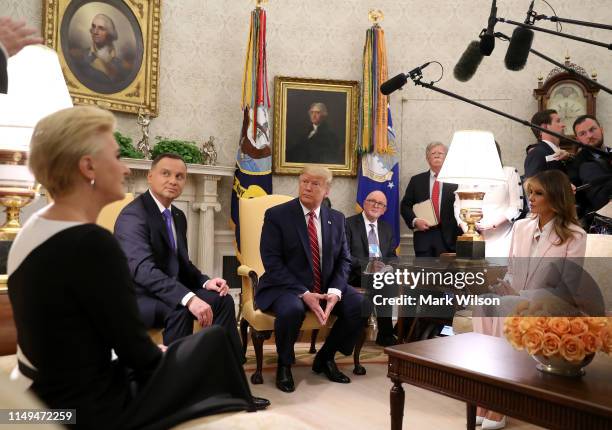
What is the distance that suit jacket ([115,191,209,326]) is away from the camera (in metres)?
3.18

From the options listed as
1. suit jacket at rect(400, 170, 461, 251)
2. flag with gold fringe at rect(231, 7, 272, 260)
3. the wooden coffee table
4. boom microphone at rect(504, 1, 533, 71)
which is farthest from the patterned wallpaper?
boom microphone at rect(504, 1, 533, 71)

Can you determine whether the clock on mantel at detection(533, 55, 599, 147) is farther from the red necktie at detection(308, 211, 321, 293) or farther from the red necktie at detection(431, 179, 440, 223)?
the red necktie at detection(308, 211, 321, 293)

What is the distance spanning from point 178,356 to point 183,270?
2306 mm

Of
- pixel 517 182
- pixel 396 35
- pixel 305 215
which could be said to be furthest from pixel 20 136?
pixel 396 35

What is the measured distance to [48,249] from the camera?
1.17 m

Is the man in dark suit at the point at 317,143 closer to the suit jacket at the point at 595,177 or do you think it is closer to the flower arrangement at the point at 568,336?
the suit jacket at the point at 595,177

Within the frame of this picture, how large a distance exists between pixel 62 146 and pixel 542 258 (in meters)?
2.85

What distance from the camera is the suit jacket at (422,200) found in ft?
17.7

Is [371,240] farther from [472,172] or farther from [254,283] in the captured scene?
[254,283]

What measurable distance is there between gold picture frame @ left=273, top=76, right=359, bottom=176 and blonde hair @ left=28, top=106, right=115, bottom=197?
5.12 meters

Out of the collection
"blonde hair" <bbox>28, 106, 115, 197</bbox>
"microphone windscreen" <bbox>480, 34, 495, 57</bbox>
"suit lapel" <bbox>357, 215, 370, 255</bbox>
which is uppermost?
"microphone windscreen" <bbox>480, 34, 495, 57</bbox>

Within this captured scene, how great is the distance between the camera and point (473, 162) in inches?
158

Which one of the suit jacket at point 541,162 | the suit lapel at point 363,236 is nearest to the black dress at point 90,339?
the suit lapel at point 363,236

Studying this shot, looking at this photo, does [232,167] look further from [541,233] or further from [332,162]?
[541,233]
